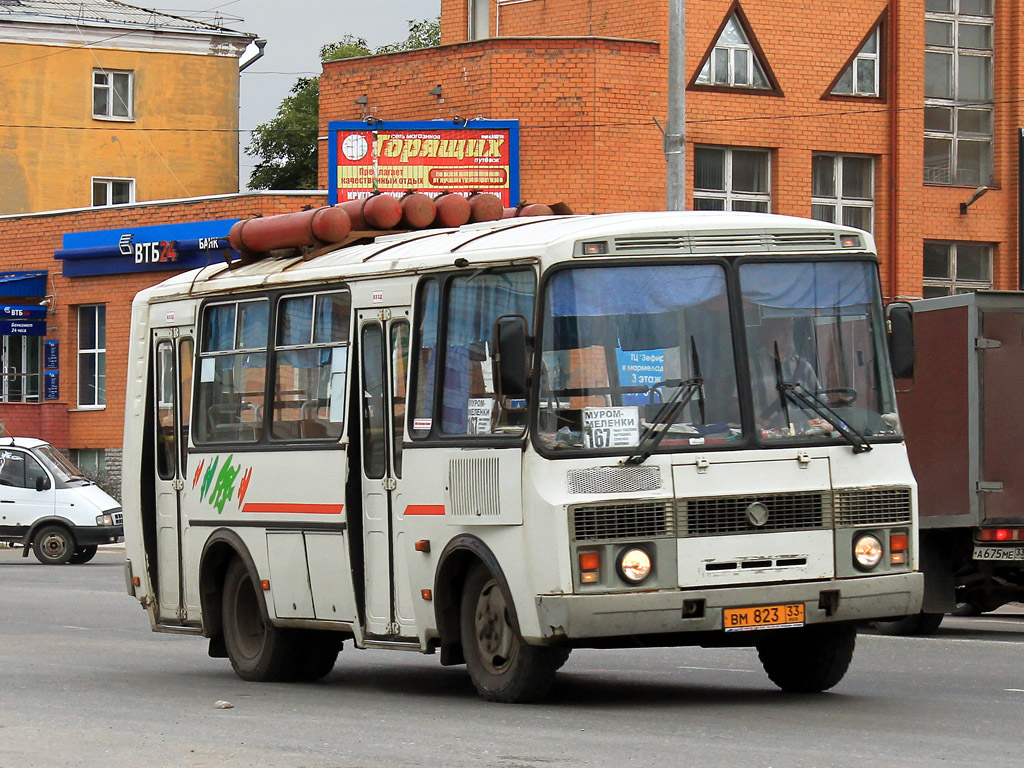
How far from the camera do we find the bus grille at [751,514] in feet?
34.5

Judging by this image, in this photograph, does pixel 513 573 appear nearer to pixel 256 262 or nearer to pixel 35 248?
pixel 256 262

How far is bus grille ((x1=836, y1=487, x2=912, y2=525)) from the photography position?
1080cm

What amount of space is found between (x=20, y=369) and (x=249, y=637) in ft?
104

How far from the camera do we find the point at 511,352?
10336 mm

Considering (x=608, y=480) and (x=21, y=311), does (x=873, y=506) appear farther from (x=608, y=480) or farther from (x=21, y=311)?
(x=21, y=311)

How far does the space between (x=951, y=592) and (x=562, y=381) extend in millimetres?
6974

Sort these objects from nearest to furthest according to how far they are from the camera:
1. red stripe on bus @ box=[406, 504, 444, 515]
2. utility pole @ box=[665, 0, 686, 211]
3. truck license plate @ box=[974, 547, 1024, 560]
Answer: red stripe on bus @ box=[406, 504, 444, 515] → truck license plate @ box=[974, 547, 1024, 560] → utility pole @ box=[665, 0, 686, 211]

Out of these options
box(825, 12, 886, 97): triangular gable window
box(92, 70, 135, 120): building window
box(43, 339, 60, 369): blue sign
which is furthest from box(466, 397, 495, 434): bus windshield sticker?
box(92, 70, 135, 120): building window

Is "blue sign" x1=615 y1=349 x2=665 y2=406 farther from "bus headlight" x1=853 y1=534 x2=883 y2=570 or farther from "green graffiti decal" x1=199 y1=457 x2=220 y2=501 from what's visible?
"green graffiti decal" x1=199 y1=457 x2=220 y2=501

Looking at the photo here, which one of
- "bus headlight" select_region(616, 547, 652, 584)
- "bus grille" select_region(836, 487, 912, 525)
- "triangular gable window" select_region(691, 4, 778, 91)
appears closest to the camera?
"bus headlight" select_region(616, 547, 652, 584)

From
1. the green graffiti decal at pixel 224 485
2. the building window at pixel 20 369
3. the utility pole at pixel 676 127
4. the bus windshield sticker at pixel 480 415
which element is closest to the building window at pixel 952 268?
the utility pole at pixel 676 127

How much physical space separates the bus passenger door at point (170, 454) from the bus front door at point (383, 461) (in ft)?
8.06

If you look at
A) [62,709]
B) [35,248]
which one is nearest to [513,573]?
[62,709]

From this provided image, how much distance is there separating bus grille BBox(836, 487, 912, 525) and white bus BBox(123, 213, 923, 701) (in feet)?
0.05
